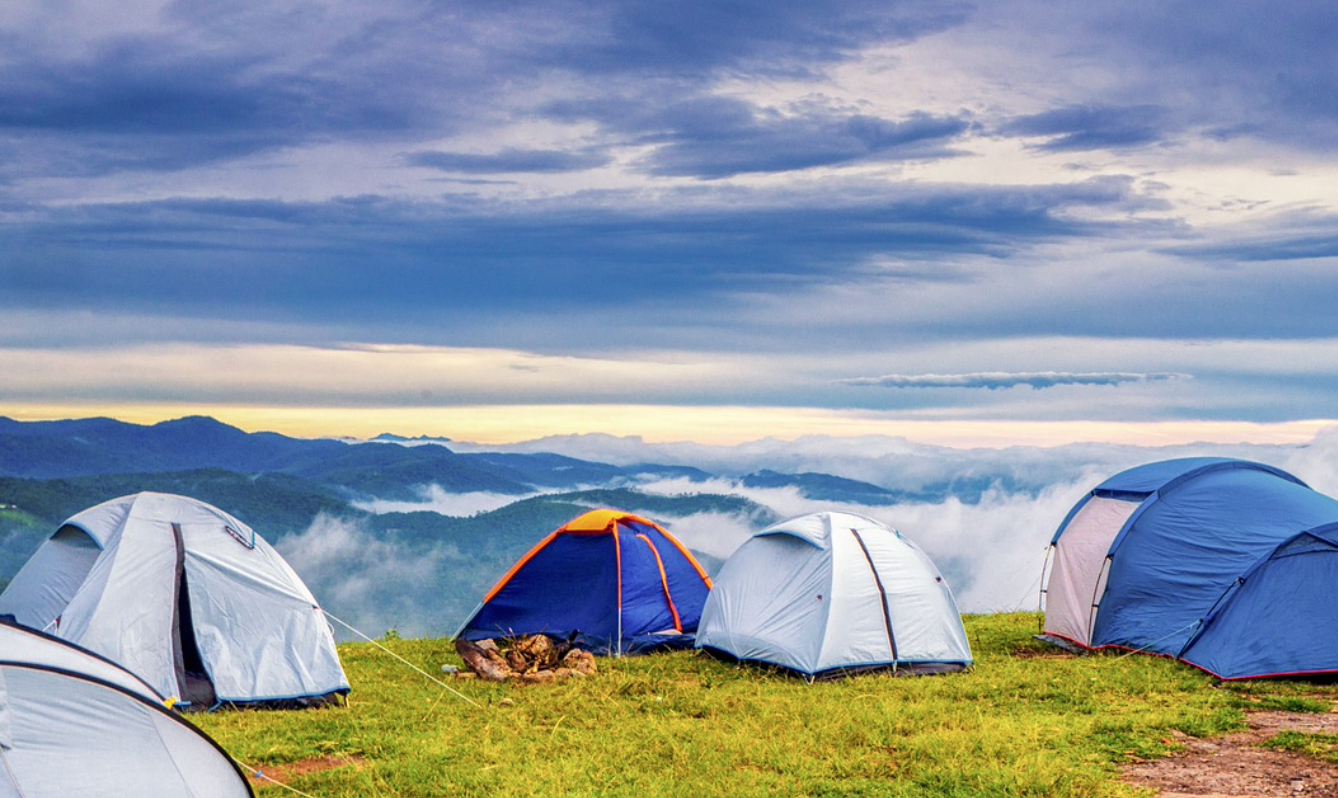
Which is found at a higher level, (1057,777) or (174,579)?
(174,579)

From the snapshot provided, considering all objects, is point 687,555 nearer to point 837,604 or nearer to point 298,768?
point 837,604

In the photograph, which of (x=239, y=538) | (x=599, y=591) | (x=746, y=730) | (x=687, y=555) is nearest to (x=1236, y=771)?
(x=746, y=730)

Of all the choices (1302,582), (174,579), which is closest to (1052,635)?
(1302,582)

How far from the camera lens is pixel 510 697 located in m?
12.9

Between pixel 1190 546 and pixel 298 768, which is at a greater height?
pixel 1190 546

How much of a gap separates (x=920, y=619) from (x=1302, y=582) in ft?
16.0

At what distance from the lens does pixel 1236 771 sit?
1020 centimetres

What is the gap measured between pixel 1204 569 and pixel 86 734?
45.0ft

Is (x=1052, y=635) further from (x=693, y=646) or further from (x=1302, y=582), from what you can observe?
(x=693, y=646)

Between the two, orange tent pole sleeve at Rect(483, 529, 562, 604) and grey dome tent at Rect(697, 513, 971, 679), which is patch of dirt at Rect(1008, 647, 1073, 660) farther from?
orange tent pole sleeve at Rect(483, 529, 562, 604)

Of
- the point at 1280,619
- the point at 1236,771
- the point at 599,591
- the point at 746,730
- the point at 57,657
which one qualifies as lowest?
the point at 1236,771

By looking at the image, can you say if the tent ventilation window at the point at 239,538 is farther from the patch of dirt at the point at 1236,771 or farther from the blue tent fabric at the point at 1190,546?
the blue tent fabric at the point at 1190,546

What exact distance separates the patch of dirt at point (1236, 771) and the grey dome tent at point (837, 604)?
3.46 metres

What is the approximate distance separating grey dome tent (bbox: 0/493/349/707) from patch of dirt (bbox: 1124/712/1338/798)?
332 inches
